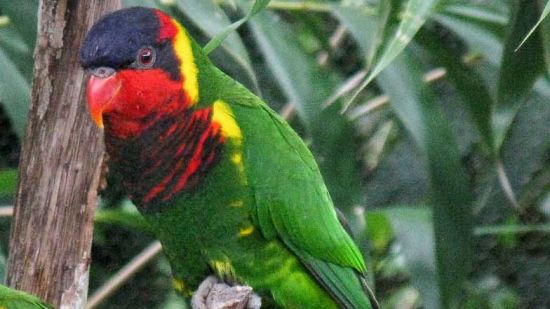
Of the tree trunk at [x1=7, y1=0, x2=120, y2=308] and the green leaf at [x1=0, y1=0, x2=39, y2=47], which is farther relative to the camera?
the green leaf at [x1=0, y1=0, x2=39, y2=47]

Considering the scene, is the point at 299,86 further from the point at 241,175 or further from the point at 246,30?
the point at 246,30

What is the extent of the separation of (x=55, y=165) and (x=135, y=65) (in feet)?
0.49

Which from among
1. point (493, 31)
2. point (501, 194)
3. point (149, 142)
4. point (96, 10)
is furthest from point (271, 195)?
point (501, 194)

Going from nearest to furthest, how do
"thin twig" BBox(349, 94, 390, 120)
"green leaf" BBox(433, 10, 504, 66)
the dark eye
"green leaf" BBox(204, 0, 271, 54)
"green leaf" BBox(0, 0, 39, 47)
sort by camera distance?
"green leaf" BBox(204, 0, 271, 54) → the dark eye → "green leaf" BBox(0, 0, 39, 47) → "green leaf" BBox(433, 10, 504, 66) → "thin twig" BBox(349, 94, 390, 120)

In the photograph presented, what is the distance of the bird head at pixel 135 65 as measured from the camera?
1.12 meters

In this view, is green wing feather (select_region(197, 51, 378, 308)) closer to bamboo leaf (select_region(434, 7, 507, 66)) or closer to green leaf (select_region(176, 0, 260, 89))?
green leaf (select_region(176, 0, 260, 89))

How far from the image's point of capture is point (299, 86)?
1599 millimetres

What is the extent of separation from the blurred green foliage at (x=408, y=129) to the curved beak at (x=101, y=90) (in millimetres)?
200

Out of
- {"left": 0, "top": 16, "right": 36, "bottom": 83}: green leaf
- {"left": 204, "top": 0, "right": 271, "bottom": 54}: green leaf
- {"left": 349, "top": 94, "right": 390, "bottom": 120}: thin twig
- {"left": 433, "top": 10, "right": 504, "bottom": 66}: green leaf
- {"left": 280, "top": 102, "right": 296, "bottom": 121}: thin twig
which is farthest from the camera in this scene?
{"left": 280, "top": 102, "right": 296, "bottom": 121}: thin twig

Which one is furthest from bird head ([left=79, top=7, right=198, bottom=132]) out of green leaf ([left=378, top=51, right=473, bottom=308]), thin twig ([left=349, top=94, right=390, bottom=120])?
thin twig ([left=349, top=94, right=390, bottom=120])

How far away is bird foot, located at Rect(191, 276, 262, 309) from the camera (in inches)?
46.7

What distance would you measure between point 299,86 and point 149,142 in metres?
0.43

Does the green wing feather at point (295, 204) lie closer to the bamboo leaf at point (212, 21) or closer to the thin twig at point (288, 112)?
the bamboo leaf at point (212, 21)

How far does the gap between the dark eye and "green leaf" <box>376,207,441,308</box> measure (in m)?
0.63
